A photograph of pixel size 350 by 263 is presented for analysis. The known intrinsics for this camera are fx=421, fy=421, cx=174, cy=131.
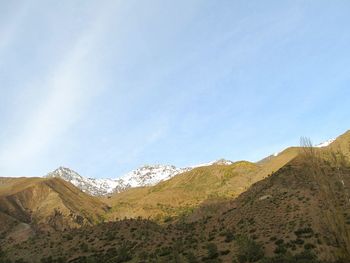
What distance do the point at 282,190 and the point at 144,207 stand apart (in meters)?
73.7

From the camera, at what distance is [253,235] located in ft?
132

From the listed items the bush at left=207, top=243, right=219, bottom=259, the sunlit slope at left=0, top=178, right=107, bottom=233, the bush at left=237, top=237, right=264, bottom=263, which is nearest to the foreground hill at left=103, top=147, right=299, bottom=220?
the sunlit slope at left=0, top=178, right=107, bottom=233

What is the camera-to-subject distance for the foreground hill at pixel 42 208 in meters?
111

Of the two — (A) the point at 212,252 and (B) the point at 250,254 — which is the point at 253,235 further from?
(B) the point at 250,254

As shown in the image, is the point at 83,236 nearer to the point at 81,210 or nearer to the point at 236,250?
the point at 236,250

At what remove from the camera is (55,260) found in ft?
132

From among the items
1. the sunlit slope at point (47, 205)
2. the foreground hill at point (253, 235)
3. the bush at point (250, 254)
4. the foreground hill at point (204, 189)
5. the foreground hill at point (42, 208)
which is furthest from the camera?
the sunlit slope at point (47, 205)

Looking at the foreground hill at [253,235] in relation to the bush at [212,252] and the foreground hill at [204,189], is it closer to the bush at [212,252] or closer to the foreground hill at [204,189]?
the bush at [212,252]

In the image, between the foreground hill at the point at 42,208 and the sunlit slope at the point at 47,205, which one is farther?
the sunlit slope at the point at 47,205

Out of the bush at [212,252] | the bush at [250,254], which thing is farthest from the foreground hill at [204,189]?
the bush at [250,254]

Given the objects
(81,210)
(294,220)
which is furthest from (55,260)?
(81,210)

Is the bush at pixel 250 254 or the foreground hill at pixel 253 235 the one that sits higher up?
the foreground hill at pixel 253 235

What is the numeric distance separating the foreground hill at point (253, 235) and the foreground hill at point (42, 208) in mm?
57112

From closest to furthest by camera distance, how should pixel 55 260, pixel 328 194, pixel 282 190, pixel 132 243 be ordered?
pixel 328 194 → pixel 55 260 → pixel 132 243 → pixel 282 190
